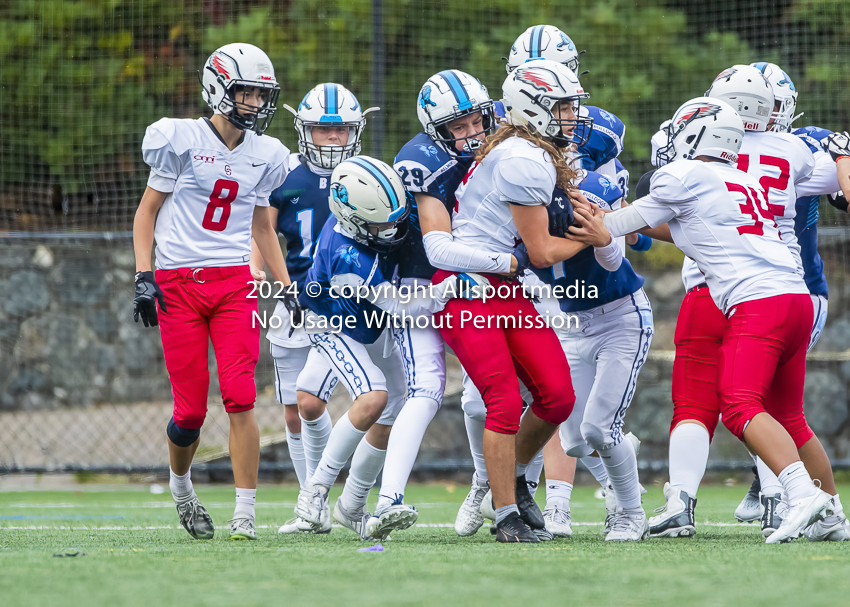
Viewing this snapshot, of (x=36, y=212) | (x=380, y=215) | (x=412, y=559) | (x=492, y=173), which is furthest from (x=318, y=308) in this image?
(x=36, y=212)

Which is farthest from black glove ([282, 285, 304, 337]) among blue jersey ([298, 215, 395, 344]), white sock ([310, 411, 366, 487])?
white sock ([310, 411, 366, 487])

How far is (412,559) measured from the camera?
3230 millimetres

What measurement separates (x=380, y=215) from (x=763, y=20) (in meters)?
6.12

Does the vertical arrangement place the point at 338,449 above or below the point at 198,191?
below

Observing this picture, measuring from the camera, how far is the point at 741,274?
3.85 m

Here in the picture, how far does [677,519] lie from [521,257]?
1192mm

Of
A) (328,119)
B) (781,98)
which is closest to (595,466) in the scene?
(781,98)

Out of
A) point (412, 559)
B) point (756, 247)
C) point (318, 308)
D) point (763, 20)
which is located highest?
point (763, 20)

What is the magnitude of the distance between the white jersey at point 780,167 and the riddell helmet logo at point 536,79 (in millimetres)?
973

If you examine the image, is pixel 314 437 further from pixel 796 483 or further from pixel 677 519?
pixel 796 483

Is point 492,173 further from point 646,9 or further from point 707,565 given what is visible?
point 646,9

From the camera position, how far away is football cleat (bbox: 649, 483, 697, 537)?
412 cm

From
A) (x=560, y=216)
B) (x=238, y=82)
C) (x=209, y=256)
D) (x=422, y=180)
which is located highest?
(x=238, y=82)

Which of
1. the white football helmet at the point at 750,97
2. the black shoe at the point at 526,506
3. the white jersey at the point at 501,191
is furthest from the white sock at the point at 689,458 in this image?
the white football helmet at the point at 750,97
